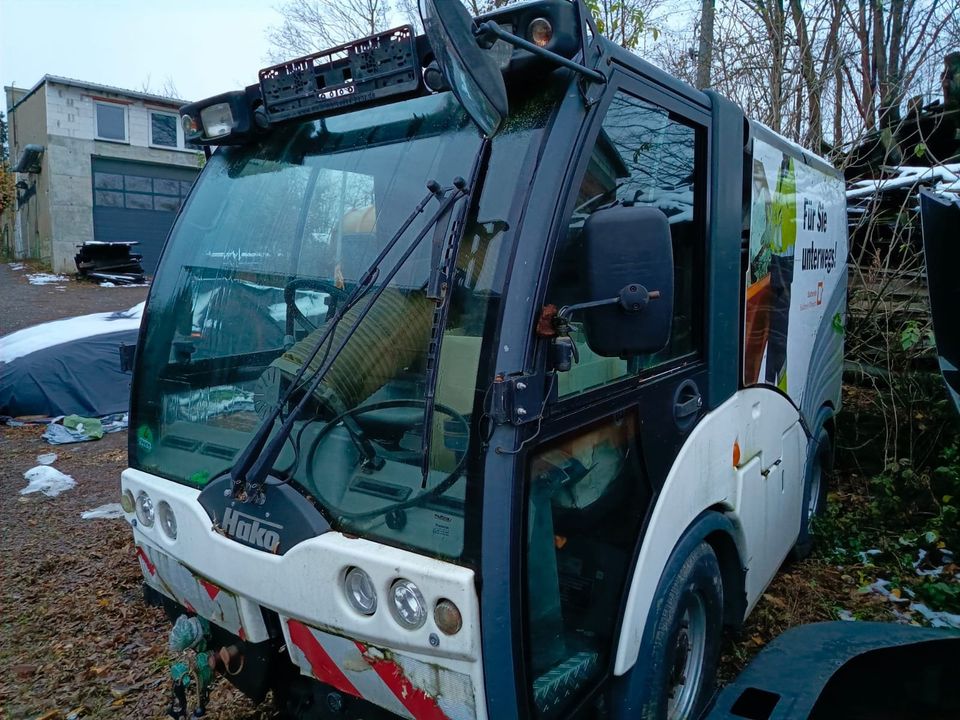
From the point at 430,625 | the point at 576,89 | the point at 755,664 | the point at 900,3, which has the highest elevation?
the point at 900,3

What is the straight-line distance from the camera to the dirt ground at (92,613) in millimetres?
3352

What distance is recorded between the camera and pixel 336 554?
6.36ft

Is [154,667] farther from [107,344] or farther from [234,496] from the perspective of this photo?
[107,344]

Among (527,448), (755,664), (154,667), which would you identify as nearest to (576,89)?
(527,448)

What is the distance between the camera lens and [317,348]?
2.10m

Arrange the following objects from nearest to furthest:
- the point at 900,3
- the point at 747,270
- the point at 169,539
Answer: the point at 169,539
the point at 747,270
the point at 900,3

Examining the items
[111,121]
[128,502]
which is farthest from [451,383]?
[111,121]

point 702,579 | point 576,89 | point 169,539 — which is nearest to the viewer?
point 576,89

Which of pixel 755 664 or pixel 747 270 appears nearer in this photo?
pixel 755 664

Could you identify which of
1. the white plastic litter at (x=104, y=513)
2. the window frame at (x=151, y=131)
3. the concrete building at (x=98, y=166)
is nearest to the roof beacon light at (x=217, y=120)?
the white plastic litter at (x=104, y=513)

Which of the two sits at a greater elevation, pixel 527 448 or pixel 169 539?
pixel 527 448

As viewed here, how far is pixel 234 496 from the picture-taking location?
2146 millimetres

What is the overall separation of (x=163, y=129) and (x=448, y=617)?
86.0ft

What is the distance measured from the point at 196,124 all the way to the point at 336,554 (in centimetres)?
179
